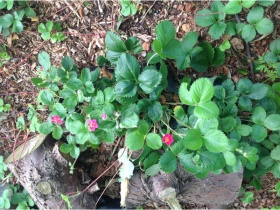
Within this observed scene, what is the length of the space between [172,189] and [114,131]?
0.43 m

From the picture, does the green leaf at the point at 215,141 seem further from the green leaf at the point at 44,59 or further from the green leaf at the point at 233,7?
the green leaf at the point at 44,59

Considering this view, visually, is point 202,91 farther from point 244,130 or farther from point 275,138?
point 275,138

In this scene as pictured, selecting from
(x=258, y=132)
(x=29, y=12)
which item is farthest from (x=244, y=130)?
(x=29, y=12)

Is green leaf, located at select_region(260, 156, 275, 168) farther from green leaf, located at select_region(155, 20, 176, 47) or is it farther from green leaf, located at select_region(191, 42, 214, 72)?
green leaf, located at select_region(155, 20, 176, 47)

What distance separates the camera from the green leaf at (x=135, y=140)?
1407 mm

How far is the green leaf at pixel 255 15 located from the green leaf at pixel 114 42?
651 millimetres

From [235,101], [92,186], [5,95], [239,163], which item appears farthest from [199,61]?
[5,95]

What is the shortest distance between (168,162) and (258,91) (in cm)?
59

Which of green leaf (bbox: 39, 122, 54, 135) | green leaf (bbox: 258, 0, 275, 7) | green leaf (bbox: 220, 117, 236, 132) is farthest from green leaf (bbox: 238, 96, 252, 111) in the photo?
green leaf (bbox: 39, 122, 54, 135)

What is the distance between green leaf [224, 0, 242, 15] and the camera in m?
1.54

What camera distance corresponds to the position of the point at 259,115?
155cm

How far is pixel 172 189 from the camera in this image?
163 centimetres

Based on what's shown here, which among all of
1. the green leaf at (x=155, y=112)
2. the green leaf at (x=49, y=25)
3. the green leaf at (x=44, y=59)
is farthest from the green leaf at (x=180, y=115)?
the green leaf at (x=49, y=25)

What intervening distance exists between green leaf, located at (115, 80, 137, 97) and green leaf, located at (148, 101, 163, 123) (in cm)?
14
